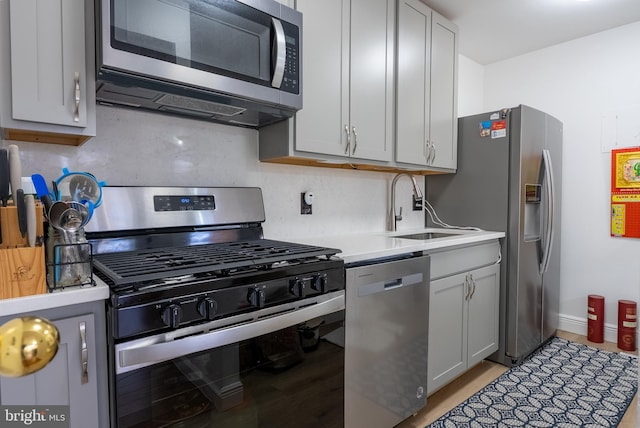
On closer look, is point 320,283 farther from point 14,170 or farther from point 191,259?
point 14,170

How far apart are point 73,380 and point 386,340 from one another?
1175 millimetres

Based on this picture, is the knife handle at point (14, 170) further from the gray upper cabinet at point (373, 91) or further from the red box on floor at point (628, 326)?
the red box on floor at point (628, 326)

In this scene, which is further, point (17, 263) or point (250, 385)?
point (250, 385)

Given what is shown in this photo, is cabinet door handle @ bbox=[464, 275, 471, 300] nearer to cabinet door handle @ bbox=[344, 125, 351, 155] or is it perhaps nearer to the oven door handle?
cabinet door handle @ bbox=[344, 125, 351, 155]

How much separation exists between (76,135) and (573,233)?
11.5ft

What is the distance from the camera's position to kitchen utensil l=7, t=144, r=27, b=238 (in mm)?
891

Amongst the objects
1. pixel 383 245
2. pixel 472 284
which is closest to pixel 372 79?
pixel 383 245

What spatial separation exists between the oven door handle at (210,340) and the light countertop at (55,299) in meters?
0.15

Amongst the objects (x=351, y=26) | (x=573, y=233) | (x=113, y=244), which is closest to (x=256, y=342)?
(x=113, y=244)

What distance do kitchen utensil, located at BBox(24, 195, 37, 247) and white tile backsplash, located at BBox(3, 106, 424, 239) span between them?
533mm

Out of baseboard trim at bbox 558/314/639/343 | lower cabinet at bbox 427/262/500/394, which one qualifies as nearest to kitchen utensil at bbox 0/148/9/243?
lower cabinet at bbox 427/262/500/394

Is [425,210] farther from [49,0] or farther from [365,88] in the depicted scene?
[49,0]

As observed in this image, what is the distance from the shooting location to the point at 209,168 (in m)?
1.74

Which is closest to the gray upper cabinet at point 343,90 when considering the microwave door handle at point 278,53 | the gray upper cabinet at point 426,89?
the gray upper cabinet at point 426,89
